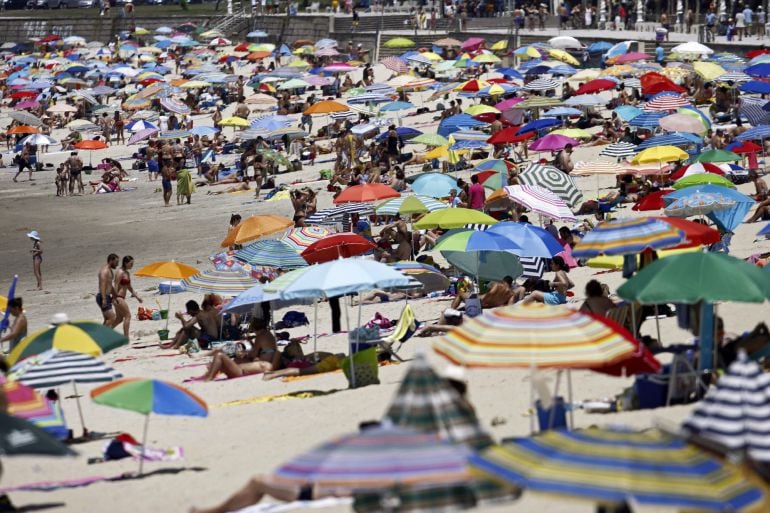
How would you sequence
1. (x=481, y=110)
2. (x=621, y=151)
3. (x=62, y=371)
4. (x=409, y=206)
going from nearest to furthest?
1. (x=62, y=371)
2. (x=409, y=206)
3. (x=621, y=151)
4. (x=481, y=110)

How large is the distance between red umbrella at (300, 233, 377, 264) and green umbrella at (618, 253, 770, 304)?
6381mm

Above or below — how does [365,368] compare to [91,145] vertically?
above

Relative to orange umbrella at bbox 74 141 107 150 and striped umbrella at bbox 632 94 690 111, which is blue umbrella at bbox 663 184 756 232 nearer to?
striped umbrella at bbox 632 94 690 111

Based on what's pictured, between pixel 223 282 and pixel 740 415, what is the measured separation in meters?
9.81

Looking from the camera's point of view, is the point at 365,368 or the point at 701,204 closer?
the point at 365,368

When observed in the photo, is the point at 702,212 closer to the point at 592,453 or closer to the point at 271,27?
the point at 592,453

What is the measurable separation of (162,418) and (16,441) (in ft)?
13.1

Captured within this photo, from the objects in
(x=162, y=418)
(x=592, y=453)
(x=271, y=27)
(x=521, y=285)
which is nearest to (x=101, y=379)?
(x=162, y=418)

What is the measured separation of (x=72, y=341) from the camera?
10.7m

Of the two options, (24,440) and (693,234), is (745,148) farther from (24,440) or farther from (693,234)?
(24,440)

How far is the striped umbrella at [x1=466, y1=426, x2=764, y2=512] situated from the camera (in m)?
5.59

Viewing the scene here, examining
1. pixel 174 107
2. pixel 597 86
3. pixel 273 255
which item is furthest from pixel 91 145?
pixel 273 255

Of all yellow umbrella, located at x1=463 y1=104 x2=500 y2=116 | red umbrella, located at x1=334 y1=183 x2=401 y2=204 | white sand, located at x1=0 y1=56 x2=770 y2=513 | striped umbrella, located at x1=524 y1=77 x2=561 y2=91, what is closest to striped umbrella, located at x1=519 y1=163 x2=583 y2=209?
white sand, located at x1=0 y1=56 x2=770 y2=513

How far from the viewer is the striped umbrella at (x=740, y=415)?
21.1 ft
